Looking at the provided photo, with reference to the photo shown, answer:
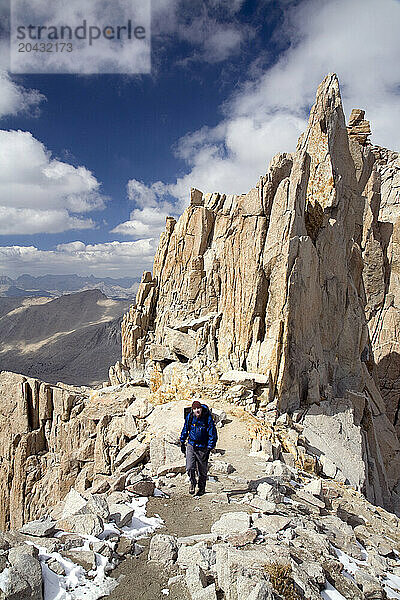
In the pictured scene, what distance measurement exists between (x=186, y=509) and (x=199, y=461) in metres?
0.96

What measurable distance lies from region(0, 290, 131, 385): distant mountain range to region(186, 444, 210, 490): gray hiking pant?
6441 cm

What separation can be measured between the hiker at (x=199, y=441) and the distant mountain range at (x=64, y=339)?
6440cm

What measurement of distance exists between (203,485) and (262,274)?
10.6 metres

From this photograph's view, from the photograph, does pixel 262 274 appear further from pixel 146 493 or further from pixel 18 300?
pixel 18 300

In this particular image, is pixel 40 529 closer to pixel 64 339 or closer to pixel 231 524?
pixel 231 524

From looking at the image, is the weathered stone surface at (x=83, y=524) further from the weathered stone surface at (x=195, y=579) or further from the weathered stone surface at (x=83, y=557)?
the weathered stone surface at (x=195, y=579)

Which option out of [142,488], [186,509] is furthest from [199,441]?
[142,488]

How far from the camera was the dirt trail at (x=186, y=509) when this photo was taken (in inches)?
201

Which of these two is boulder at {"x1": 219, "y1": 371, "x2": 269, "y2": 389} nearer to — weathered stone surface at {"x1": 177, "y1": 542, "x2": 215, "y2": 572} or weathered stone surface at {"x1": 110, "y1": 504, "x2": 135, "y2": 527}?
weathered stone surface at {"x1": 110, "y1": 504, "x2": 135, "y2": 527}

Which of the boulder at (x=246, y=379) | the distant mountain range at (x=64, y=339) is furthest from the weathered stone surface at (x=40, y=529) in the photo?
the distant mountain range at (x=64, y=339)

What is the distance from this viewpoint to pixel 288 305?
16.6 metres

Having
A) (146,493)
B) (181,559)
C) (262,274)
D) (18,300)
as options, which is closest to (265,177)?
(262,274)

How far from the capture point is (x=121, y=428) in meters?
15.0

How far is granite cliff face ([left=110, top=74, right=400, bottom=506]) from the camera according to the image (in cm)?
1652
